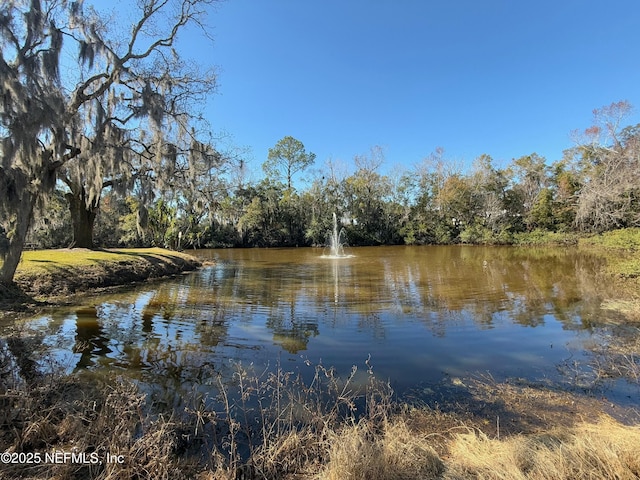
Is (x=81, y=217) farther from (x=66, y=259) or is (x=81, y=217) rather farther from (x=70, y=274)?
(x=70, y=274)

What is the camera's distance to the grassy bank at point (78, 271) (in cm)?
946

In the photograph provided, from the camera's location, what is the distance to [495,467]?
2473mm

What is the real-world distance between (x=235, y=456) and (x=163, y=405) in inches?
51.6

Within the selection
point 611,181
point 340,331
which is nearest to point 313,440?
point 340,331

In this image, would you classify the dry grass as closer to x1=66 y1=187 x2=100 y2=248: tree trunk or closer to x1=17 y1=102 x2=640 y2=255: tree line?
x1=66 y1=187 x2=100 y2=248: tree trunk

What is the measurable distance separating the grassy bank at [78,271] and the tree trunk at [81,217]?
2.40 ft

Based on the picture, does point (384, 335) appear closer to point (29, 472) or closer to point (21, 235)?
point (29, 472)

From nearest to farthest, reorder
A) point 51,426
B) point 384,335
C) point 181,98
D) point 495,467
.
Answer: point 495,467 → point 51,426 → point 384,335 → point 181,98

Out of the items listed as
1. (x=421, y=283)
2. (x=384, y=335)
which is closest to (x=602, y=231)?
(x=421, y=283)

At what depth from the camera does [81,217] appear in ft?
48.1

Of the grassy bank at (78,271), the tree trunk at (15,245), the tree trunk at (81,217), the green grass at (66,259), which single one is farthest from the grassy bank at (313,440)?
the tree trunk at (81,217)

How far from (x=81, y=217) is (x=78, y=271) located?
15.8 feet

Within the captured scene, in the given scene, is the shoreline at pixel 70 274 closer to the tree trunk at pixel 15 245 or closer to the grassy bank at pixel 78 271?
the grassy bank at pixel 78 271

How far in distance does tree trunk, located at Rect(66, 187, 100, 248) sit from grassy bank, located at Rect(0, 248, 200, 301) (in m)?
0.73
